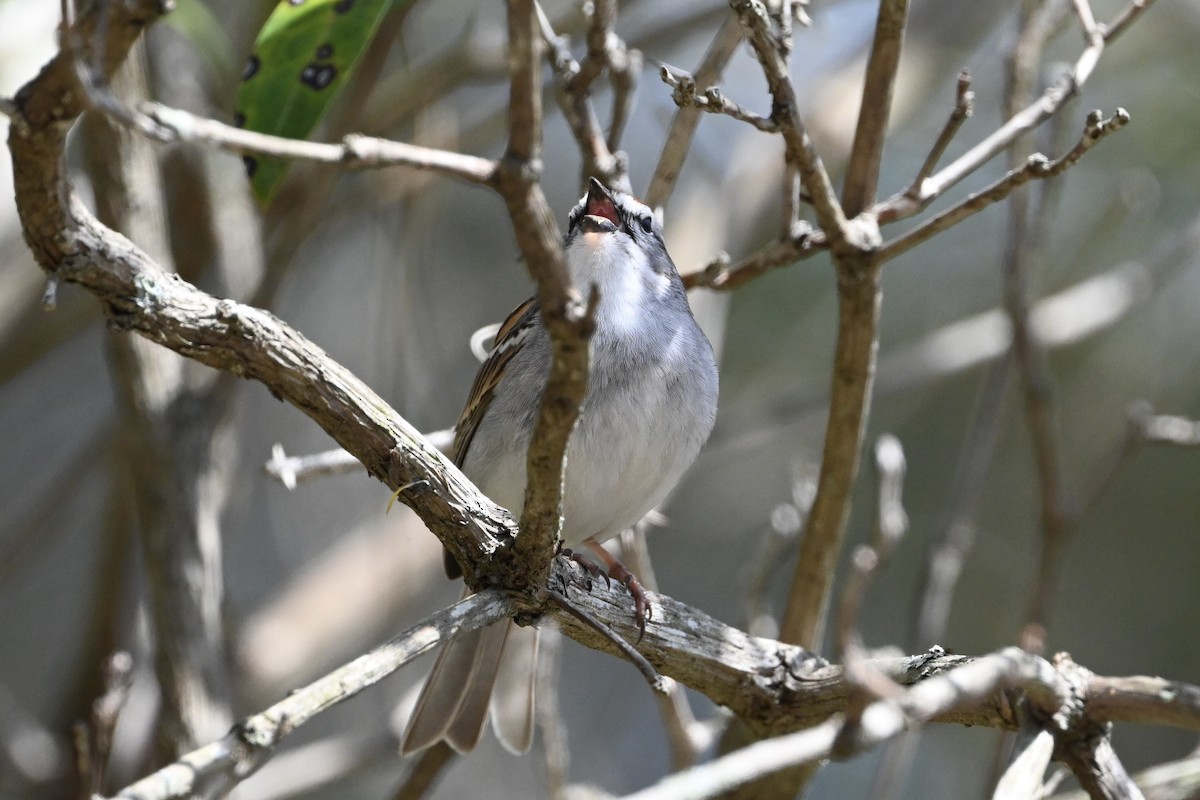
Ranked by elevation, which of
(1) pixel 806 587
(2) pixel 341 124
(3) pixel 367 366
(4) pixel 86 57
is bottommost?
(4) pixel 86 57

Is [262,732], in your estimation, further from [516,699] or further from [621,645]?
[516,699]

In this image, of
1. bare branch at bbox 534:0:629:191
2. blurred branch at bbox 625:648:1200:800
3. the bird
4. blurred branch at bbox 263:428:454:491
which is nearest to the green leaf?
bare branch at bbox 534:0:629:191

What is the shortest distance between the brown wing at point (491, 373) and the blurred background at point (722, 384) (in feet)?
2.97

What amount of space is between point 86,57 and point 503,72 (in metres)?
3.26

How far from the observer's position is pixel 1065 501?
4102 mm

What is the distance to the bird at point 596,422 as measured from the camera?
3.13 m

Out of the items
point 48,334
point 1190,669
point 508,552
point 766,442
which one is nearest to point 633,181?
point 766,442

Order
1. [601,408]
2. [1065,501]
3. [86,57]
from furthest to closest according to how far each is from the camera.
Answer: [1065,501] < [601,408] < [86,57]

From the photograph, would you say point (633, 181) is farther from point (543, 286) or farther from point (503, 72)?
point (543, 286)

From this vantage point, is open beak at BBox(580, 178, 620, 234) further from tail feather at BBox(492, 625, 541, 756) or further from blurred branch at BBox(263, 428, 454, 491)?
tail feather at BBox(492, 625, 541, 756)

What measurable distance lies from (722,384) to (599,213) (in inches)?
122

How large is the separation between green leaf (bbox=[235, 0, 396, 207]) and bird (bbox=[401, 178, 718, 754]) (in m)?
0.83

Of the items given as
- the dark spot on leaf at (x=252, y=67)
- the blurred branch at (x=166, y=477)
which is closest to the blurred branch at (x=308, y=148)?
the dark spot on leaf at (x=252, y=67)

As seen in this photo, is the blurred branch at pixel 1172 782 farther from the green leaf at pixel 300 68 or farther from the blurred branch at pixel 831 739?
the green leaf at pixel 300 68
